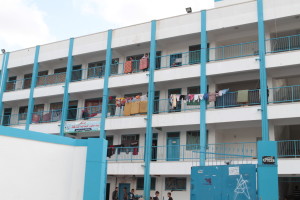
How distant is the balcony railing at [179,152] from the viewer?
901 inches

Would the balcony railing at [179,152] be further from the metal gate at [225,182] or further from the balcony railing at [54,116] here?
the metal gate at [225,182]

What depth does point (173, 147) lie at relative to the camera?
2520 centimetres

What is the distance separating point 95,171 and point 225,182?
464 cm

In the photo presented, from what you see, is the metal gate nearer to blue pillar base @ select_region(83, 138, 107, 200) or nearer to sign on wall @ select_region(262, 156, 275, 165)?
sign on wall @ select_region(262, 156, 275, 165)

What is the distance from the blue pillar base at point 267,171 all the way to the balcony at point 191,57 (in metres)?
11.5

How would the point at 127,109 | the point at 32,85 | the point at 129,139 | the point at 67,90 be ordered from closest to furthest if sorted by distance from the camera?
the point at 127,109 → the point at 129,139 → the point at 67,90 → the point at 32,85

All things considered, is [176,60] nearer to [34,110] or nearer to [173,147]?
[173,147]

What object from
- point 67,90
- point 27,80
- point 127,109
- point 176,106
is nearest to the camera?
point 176,106

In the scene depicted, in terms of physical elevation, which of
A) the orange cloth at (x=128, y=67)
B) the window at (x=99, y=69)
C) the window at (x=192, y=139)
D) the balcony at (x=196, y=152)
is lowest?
the balcony at (x=196, y=152)

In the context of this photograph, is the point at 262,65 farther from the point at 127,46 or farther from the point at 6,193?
the point at 6,193

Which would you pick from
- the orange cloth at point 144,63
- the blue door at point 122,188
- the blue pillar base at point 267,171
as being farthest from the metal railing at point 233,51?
the blue pillar base at point 267,171

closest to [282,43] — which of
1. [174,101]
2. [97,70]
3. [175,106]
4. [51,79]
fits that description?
[174,101]

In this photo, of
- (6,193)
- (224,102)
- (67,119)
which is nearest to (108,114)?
(67,119)

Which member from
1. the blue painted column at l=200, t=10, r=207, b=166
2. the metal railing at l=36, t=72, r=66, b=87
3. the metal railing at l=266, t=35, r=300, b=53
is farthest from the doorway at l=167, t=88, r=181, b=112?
the metal railing at l=36, t=72, r=66, b=87
